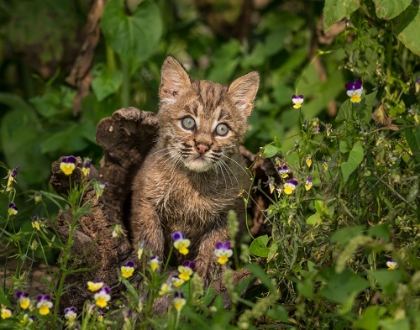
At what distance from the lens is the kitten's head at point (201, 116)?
4.90 metres

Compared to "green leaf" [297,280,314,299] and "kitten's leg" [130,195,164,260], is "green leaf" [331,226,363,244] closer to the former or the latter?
"green leaf" [297,280,314,299]

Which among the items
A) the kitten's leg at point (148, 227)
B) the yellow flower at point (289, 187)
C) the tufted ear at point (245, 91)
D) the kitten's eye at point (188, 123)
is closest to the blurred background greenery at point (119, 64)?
the tufted ear at point (245, 91)

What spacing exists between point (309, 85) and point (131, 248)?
8.66 feet

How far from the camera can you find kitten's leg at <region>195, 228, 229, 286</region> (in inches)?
202

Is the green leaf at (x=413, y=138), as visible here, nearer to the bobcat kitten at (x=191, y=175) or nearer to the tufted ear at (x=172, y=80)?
the bobcat kitten at (x=191, y=175)

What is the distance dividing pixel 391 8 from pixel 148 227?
235 cm

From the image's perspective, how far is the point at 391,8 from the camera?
5016mm

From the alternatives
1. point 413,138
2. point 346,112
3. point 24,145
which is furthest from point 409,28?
point 24,145

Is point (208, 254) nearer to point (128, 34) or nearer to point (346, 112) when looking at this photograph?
point (346, 112)

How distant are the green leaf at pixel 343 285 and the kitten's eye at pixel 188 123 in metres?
1.81

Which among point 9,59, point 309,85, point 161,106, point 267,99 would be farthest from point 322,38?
point 9,59

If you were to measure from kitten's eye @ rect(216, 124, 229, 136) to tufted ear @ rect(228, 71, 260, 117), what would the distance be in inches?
14.4

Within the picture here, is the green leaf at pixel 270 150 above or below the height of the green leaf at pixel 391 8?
below

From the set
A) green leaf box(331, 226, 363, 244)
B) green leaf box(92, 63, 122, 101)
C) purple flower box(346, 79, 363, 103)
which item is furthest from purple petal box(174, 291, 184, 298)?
green leaf box(92, 63, 122, 101)
